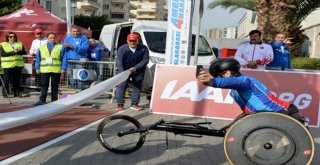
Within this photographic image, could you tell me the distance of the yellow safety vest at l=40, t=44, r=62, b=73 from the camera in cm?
990

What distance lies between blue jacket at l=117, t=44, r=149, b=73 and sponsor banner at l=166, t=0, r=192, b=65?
A: 0.58 m

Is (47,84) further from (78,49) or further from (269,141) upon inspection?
(269,141)

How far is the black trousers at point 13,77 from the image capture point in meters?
11.3

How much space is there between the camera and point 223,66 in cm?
471

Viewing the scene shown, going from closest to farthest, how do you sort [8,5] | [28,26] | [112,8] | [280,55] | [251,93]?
[251,93] < [280,55] < [28,26] < [8,5] < [112,8]

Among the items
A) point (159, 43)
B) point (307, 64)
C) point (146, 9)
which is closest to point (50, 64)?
point (159, 43)

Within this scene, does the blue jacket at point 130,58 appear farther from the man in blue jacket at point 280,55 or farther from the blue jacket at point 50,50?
the man in blue jacket at point 280,55

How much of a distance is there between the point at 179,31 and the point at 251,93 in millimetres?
5091

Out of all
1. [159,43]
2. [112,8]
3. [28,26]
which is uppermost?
[112,8]

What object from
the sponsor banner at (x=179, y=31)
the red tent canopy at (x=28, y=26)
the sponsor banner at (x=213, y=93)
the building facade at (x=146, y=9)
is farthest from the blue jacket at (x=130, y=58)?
the building facade at (x=146, y=9)

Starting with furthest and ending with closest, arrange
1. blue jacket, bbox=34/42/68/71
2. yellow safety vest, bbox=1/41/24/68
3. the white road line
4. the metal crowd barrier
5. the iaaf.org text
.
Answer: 1. yellow safety vest, bbox=1/41/24/68
2. the metal crowd barrier
3. blue jacket, bbox=34/42/68/71
4. the iaaf.org text
5. the white road line

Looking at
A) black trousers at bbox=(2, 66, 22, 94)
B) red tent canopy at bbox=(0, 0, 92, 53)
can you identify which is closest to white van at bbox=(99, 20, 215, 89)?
red tent canopy at bbox=(0, 0, 92, 53)

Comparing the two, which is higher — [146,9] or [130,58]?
[146,9]

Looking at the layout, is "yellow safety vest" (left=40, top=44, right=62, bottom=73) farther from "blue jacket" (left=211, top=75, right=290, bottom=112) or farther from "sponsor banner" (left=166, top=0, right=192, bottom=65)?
"blue jacket" (left=211, top=75, right=290, bottom=112)
